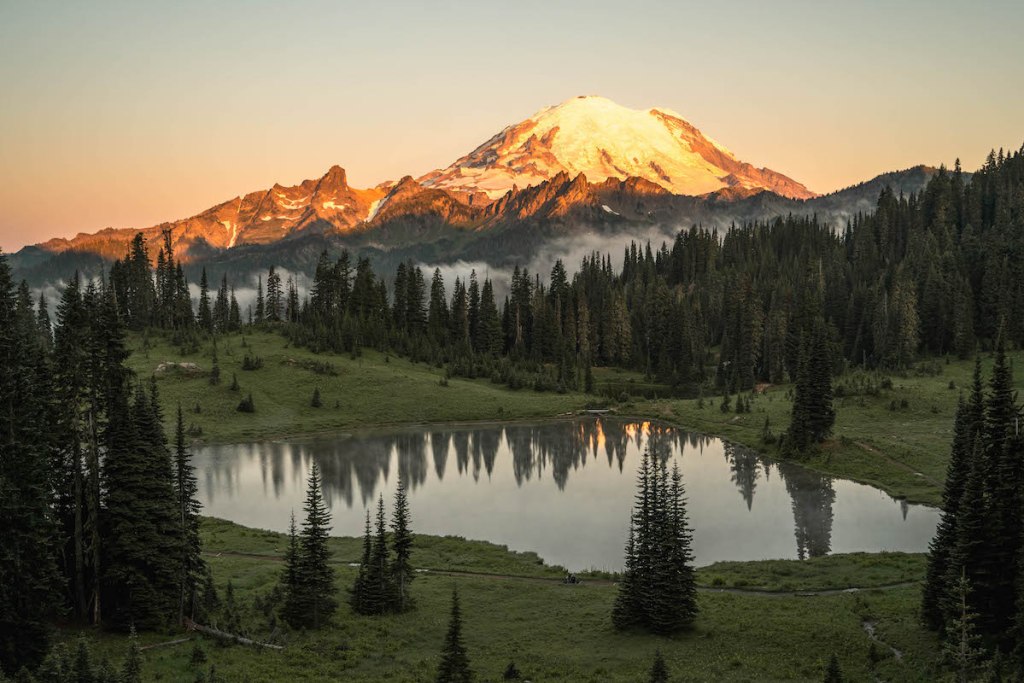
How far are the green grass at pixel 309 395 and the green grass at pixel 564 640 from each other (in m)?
68.6

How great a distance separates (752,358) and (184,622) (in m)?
121

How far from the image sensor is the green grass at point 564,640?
113ft

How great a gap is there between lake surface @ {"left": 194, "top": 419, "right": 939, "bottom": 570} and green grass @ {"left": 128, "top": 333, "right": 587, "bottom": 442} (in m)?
8.47

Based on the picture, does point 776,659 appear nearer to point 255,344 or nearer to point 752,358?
point 752,358

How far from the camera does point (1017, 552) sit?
113 ft

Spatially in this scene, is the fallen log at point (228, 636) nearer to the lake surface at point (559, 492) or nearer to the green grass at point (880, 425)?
the lake surface at point (559, 492)

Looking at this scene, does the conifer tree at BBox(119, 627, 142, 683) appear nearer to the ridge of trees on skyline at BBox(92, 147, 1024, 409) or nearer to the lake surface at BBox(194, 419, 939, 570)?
the lake surface at BBox(194, 419, 939, 570)

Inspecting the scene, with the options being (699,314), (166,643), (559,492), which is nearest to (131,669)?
(166,643)

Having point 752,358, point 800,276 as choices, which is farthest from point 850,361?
point 800,276

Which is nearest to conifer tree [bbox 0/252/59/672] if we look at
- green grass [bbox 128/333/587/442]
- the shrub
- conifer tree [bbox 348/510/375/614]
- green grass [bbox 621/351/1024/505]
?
conifer tree [bbox 348/510/375/614]

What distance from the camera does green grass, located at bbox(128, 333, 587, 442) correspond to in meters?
116

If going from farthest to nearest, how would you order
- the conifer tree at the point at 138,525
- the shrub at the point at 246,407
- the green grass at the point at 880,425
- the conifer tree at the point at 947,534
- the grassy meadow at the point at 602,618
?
the shrub at the point at 246,407
the green grass at the point at 880,425
the conifer tree at the point at 138,525
the conifer tree at the point at 947,534
the grassy meadow at the point at 602,618

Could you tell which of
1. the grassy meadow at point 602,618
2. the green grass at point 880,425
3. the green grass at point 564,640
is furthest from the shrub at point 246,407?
the green grass at point 564,640

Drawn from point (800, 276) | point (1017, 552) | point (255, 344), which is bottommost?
point (1017, 552)
